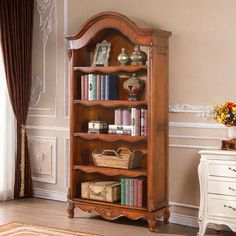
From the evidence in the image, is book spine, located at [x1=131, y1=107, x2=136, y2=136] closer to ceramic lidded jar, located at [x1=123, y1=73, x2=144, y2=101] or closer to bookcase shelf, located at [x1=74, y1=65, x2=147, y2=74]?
ceramic lidded jar, located at [x1=123, y1=73, x2=144, y2=101]

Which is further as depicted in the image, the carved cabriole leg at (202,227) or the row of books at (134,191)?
the row of books at (134,191)

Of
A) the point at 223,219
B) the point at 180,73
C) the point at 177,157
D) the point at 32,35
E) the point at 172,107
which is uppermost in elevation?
the point at 32,35

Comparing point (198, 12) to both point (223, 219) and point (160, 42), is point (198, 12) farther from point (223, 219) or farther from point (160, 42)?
point (223, 219)

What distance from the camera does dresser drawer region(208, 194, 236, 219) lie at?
4.66m

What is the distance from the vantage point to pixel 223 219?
4711mm

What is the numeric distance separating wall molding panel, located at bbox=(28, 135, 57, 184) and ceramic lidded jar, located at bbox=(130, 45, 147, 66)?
1638 millimetres

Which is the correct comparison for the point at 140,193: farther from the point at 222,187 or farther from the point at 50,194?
the point at 50,194

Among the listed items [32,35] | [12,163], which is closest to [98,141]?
[12,163]

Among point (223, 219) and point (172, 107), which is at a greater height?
point (172, 107)

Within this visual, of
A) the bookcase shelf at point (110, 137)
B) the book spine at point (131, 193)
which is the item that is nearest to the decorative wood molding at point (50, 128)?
the bookcase shelf at point (110, 137)

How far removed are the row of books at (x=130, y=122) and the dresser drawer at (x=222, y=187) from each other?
34.0 inches

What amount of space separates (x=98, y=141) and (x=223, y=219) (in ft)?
5.79

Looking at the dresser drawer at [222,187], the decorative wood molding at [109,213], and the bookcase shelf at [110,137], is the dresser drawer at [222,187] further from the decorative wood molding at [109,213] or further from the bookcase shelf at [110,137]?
the decorative wood molding at [109,213]

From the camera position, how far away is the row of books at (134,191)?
17.3 ft
